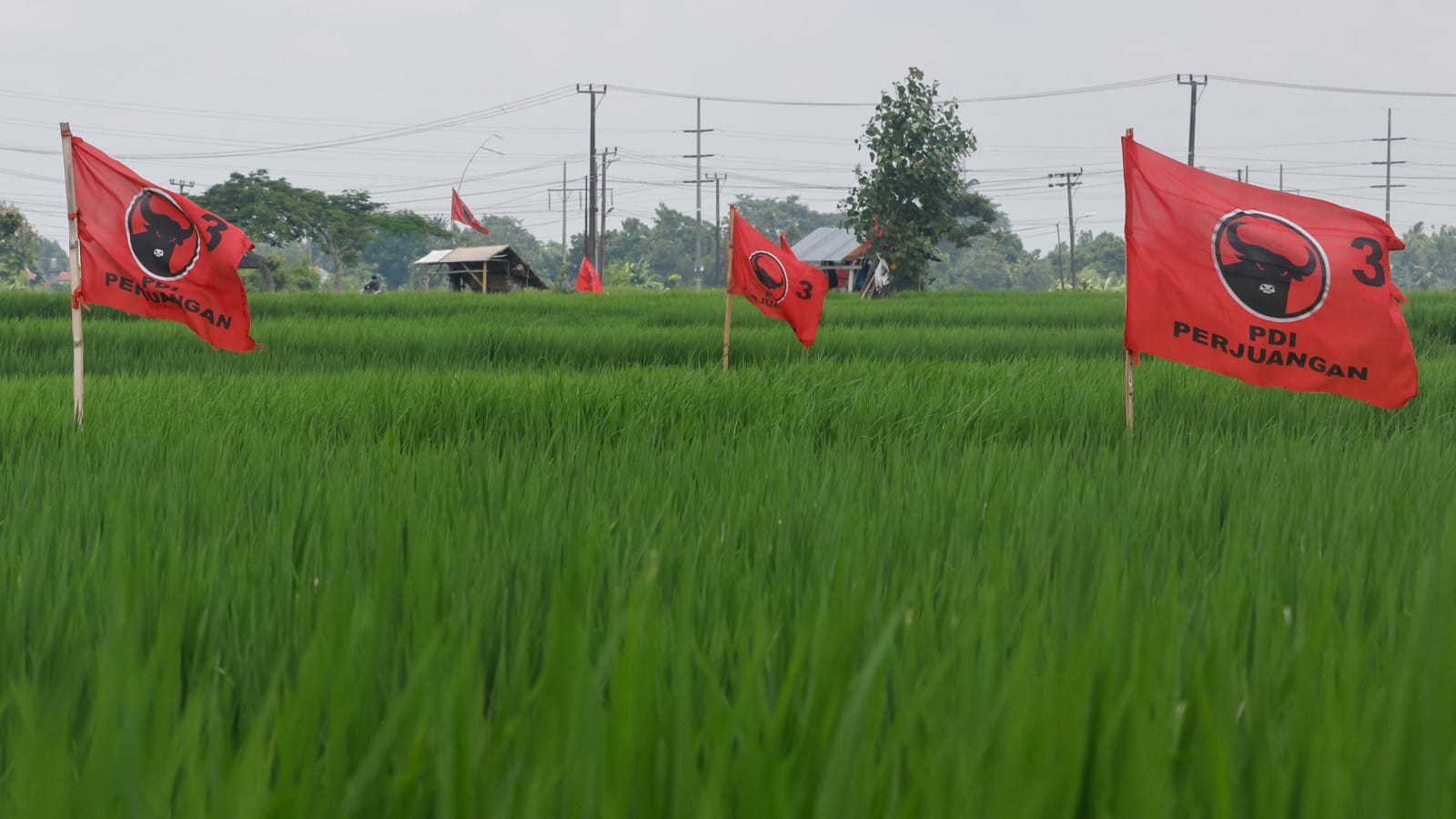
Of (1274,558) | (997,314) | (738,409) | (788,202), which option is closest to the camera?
(1274,558)

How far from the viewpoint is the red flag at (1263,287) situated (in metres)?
3.44

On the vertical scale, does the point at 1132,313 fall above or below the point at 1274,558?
above

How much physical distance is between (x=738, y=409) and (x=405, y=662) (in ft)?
11.9

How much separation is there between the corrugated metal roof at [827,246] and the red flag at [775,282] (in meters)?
45.9

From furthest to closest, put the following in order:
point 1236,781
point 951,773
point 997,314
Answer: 1. point 997,314
2. point 1236,781
3. point 951,773

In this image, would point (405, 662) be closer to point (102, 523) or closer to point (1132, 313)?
point (102, 523)

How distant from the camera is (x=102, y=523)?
6.70 feet

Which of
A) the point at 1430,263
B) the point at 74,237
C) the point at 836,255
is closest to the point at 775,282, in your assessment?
the point at 74,237

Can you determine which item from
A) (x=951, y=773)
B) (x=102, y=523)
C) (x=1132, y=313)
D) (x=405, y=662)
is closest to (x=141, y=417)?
(x=102, y=523)

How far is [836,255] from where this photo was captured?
55.8 m

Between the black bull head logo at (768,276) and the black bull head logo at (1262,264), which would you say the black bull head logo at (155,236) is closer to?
the black bull head logo at (768,276)

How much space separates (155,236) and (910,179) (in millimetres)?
22363

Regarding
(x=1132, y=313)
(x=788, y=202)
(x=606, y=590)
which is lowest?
(x=606, y=590)

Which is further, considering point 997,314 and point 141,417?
point 997,314
